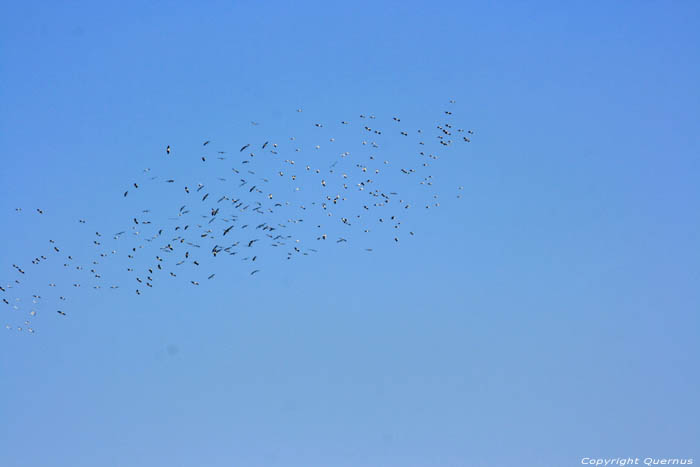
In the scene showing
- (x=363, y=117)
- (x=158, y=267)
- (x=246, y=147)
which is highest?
(x=363, y=117)

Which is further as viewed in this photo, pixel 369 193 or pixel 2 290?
pixel 2 290

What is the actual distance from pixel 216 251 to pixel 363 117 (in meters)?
14.6

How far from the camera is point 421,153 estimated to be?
7131 cm

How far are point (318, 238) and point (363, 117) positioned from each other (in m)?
9.58

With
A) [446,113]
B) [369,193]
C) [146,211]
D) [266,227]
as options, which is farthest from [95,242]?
[446,113]

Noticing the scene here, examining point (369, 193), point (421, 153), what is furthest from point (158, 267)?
point (421, 153)

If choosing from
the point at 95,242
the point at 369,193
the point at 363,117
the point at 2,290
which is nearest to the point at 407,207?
the point at 369,193

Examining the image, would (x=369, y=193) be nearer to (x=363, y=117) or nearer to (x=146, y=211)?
(x=363, y=117)

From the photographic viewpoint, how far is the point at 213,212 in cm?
7150

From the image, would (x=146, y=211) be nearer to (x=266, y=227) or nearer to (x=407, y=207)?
(x=266, y=227)

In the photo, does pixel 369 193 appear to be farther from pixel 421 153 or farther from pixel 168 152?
pixel 168 152

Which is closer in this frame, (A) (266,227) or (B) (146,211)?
(A) (266,227)

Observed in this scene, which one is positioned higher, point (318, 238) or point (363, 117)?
point (363, 117)

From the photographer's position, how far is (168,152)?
2876 inches
